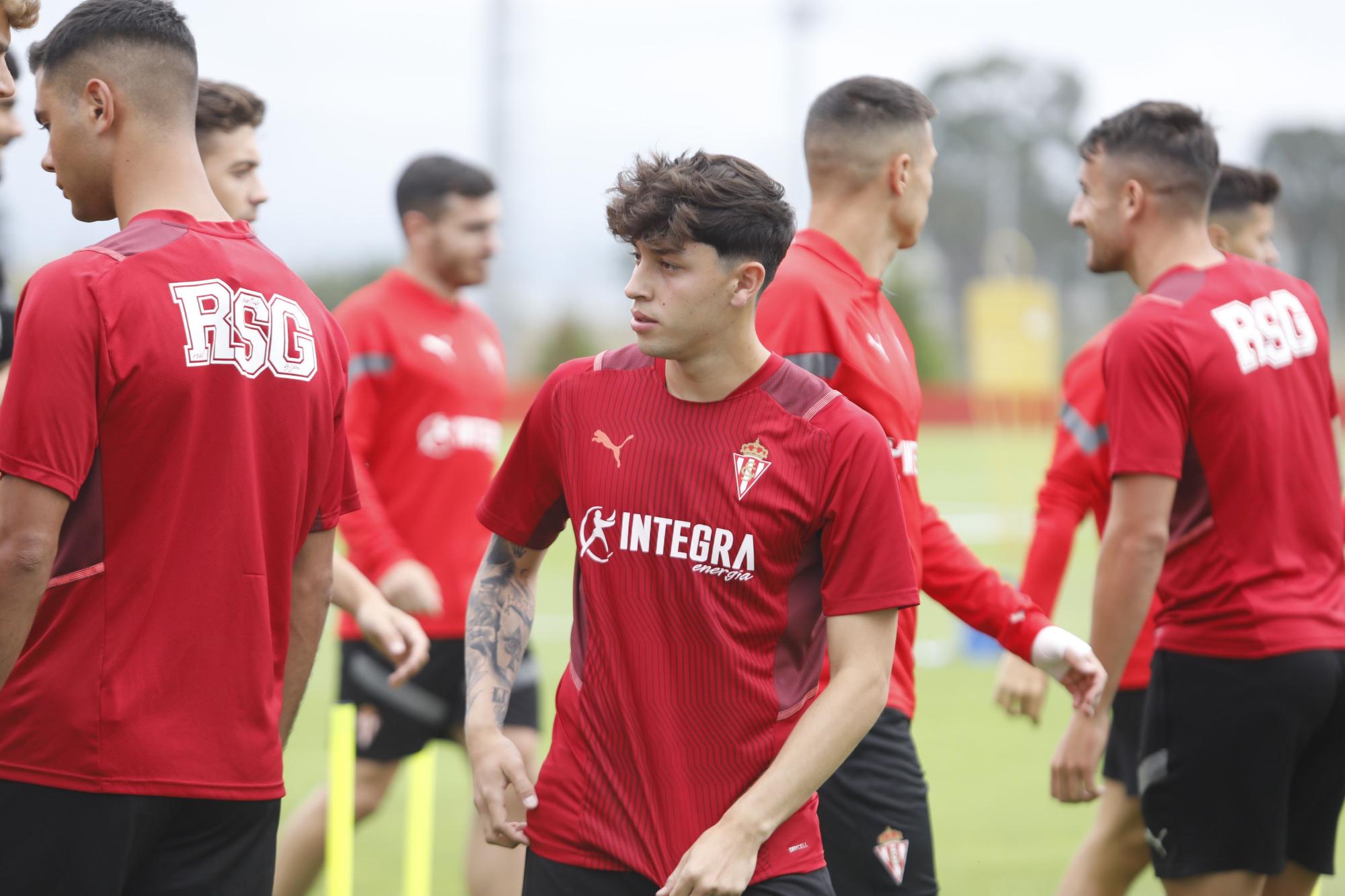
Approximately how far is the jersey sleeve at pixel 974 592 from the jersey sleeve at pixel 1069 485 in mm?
867

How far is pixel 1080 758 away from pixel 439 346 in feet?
9.63

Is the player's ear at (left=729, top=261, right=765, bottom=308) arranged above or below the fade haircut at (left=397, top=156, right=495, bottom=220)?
above

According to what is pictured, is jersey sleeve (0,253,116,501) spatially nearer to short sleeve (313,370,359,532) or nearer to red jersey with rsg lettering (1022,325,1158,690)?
short sleeve (313,370,359,532)

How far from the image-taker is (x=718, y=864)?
273cm

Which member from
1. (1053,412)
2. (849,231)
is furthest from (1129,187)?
(1053,412)

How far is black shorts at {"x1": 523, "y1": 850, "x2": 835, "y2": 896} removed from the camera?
114 inches

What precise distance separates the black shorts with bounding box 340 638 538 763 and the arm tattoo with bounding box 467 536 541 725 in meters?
2.27

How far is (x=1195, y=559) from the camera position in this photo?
431 cm

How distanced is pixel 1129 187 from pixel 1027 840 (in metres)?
→ 3.69

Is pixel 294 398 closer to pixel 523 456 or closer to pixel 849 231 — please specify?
pixel 523 456

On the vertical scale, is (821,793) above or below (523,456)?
below

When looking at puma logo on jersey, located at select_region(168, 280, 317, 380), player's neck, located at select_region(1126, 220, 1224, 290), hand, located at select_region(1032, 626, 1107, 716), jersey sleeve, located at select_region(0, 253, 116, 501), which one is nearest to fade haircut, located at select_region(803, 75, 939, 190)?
player's neck, located at select_region(1126, 220, 1224, 290)

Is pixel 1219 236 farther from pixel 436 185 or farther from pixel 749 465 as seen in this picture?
pixel 749 465

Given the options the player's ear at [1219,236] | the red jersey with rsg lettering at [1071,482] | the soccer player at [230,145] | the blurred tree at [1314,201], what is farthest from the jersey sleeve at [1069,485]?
the blurred tree at [1314,201]
